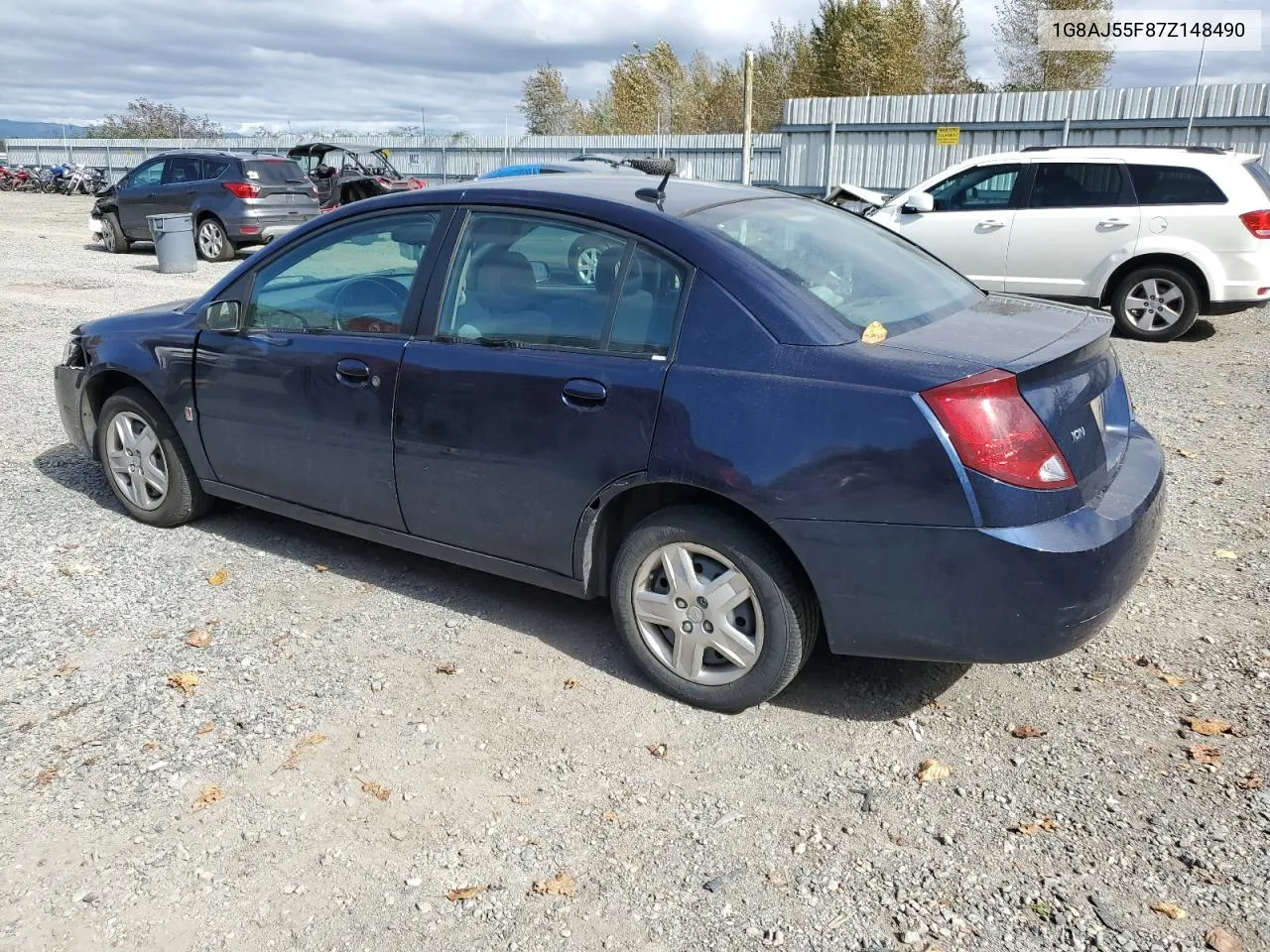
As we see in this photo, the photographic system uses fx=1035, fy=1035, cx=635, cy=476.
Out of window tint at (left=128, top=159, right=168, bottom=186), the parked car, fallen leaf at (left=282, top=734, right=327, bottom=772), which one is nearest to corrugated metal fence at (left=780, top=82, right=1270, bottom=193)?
the parked car

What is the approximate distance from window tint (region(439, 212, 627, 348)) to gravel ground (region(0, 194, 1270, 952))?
1.22 metres

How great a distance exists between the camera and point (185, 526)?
5.19 metres

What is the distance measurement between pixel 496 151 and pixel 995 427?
3010cm

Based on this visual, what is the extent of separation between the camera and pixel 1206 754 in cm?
324

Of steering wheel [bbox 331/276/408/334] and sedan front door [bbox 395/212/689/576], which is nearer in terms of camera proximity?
sedan front door [bbox 395/212/689/576]

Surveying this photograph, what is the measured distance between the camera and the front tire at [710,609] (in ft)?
10.7

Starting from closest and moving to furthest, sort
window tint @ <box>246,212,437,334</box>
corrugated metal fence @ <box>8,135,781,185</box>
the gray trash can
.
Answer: window tint @ <box>246,212,437,334</box> < the gray trash can < corrugated metal fence @ <box>8,135,781,185</box>

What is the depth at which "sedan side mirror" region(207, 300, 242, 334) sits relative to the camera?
4.55 meters

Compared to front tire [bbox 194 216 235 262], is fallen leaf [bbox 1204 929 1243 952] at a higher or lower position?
lower

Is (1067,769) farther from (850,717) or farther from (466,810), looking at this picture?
(466,810)

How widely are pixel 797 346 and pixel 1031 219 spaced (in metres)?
8.28

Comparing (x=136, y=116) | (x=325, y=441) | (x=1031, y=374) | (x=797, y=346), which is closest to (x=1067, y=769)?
(x=1031, y=374)

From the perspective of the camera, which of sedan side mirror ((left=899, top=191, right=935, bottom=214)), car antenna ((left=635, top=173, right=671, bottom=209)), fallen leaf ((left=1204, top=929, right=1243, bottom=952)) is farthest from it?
sedan side mirror ((left=899, top=191, right=935, bottom=214))

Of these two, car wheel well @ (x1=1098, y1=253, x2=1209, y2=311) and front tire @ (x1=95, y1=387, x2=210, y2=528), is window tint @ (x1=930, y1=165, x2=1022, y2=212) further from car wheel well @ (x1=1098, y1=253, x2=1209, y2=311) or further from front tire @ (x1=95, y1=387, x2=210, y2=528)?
front tire @ (x1=95, y1=387, x2=210, y2=528)
